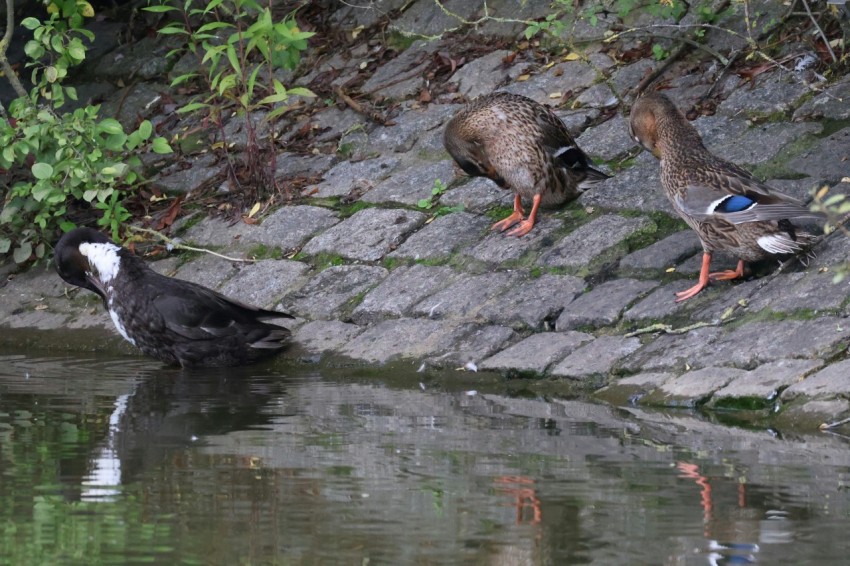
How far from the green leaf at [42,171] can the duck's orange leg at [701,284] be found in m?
3.74

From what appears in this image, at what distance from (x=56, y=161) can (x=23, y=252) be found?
0.59 meters

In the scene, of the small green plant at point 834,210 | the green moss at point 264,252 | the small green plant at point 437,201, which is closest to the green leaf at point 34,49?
the green moss at point 264,252

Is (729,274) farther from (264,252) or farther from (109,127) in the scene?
(109,127)

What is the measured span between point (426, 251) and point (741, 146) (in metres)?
1.73

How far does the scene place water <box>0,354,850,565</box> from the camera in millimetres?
3021

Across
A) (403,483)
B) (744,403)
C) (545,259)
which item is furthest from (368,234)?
(403,483)

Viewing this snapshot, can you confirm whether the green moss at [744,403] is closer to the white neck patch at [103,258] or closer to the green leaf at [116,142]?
the white neck patch at [103,258]

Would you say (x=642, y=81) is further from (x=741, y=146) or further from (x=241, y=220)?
(x=241, y=220)

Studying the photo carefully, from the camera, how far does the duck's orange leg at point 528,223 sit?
666 cm

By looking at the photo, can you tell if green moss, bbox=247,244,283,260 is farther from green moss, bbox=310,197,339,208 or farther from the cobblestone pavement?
green moss, bbox=310,197,339,208

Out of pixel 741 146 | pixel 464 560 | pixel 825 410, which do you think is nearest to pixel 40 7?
pixel 741 146

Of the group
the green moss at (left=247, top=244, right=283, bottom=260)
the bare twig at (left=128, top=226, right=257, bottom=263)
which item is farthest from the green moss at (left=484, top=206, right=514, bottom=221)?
the bare twig at (left=128, top=226, right=257, bottom=263)

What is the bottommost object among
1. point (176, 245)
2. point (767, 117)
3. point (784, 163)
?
point (176, 245)

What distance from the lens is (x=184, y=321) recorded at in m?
6.26
